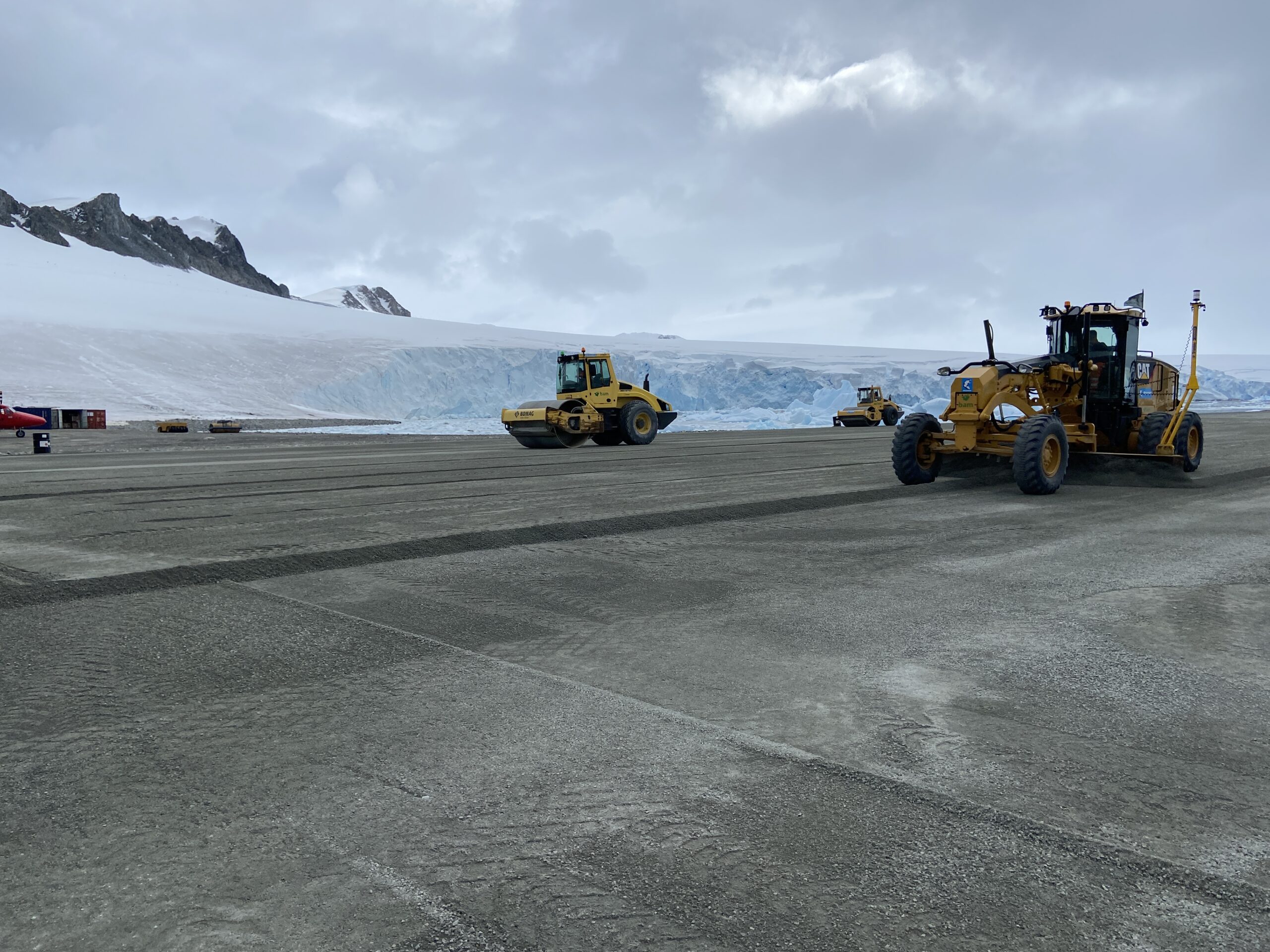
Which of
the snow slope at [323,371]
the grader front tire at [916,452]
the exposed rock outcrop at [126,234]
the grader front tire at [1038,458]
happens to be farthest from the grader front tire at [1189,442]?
the exposed rock outcrop at [126,234]

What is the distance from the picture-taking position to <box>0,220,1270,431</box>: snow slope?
2064 inches

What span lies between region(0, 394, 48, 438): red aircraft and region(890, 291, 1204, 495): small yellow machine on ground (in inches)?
1168

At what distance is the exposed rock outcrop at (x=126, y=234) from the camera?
115 meters

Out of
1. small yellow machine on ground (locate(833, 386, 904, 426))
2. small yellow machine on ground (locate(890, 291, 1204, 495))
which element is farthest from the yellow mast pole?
small yellow machine on ground (locate(833, 386, 904, 426))

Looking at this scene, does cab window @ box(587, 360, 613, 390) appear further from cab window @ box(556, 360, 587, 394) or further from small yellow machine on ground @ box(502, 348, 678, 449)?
→ cab window @ box(556, 360, 587, 394)

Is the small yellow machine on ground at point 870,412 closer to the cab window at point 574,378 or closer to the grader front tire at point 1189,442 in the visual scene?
the cab window at point 574,378

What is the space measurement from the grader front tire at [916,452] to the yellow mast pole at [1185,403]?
2.60m

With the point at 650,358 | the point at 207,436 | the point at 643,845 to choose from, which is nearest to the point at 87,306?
the point at 650,358

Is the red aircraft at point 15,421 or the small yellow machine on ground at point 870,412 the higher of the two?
the small yellow machine on ground at point 870,412

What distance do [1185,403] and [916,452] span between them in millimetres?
3557

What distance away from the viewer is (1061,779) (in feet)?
8.98

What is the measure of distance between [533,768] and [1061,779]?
1550 millimetres

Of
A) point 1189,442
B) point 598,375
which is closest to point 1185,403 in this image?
point 1189,442

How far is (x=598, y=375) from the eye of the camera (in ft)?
70.9
